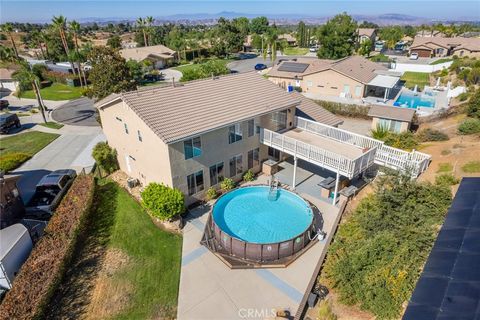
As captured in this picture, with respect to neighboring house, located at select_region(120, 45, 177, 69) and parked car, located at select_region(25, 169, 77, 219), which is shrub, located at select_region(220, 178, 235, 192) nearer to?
parked car, located at select_region(25, 169, 77, 219)

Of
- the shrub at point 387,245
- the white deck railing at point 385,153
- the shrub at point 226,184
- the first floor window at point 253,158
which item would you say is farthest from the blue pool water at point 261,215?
the white deck railing at point 385,153

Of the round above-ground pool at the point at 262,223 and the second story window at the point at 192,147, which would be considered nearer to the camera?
the round above-ground pool at the point at 262,223

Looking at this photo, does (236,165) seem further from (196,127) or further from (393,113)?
(393,113)

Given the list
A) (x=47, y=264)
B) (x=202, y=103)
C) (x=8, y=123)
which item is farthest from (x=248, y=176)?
(x=8, y=123)

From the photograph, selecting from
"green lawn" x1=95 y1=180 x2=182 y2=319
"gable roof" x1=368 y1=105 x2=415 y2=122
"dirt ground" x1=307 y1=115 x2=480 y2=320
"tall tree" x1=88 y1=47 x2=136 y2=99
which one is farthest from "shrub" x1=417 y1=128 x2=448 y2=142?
"tall tree" x1=88 y1=47 x2=136 y2=99

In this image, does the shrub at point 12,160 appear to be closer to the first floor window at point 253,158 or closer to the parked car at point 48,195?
the parked car at point 48,195

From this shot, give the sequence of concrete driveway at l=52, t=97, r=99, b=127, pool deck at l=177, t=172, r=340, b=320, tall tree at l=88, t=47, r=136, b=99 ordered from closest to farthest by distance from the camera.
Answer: pool deck at l=177, t=172, r=340, b=320 → tall tree at l=88, t=47, r=136, b=99 → concrete driveway at l=52, t=97, r=99, b=127

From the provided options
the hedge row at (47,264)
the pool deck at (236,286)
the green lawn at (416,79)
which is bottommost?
the pool deck at (236,286)
